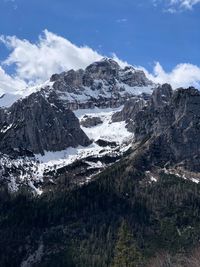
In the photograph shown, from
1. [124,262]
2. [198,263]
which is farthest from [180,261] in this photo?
[198,263]

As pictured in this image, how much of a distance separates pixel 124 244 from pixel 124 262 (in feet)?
11.1

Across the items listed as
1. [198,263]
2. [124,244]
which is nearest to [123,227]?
[124,244]

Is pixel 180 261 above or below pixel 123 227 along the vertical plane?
below

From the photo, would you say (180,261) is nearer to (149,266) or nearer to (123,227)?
(149,266)

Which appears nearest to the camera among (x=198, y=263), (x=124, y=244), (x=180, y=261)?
(x=198, y=263)

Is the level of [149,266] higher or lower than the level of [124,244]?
lower

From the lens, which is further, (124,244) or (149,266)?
(149,266)

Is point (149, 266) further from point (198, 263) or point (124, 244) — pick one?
point (198, 263)

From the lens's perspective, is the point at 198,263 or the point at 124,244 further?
the point at 124,244

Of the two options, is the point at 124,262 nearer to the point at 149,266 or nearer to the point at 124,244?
the point at 124,244

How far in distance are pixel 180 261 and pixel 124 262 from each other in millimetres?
24622

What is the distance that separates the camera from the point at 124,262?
114m

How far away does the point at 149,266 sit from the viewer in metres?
135

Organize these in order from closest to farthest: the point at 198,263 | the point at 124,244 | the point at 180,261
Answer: the point at 198,263 → the point at 124,244 → the point at 180,261
